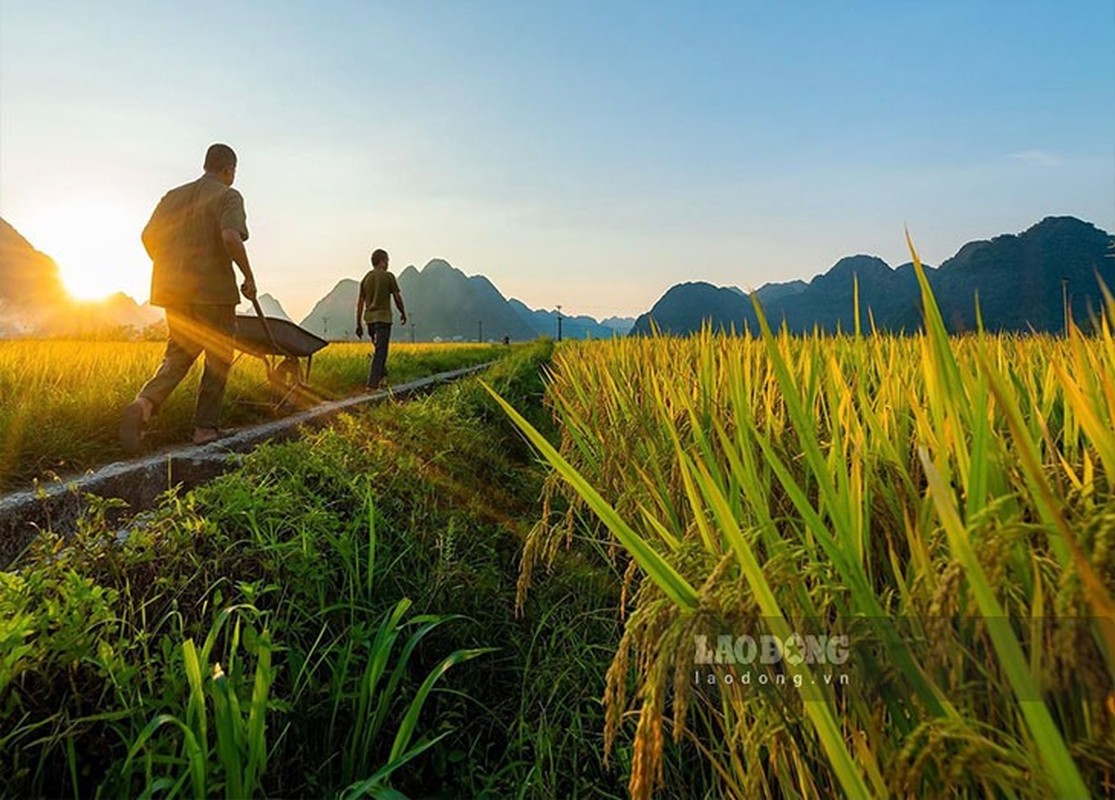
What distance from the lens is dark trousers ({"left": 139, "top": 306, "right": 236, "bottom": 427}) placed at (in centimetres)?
390

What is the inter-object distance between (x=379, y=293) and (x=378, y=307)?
0.21 metres

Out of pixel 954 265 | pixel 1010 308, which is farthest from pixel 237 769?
pixel 954 265

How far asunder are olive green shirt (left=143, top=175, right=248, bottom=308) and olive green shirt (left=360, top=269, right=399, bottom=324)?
3962 mm

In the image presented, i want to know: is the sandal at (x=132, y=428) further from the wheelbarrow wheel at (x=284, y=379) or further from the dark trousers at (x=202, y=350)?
the wheelbarrow wheel at (x=284, y=379)

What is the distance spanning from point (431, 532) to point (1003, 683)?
1952mm

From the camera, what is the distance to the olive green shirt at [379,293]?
8.09 meters

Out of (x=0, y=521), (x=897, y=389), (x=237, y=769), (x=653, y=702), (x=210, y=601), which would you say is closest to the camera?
(x=653, y=702)

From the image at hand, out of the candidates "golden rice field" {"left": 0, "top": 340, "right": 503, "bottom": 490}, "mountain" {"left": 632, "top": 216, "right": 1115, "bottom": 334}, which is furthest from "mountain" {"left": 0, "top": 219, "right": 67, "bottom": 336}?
"golden rice field" {"left": 0, "top": 340, "right": 503, "bottom": 490}

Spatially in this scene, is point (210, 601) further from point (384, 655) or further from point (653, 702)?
point (653, 702)

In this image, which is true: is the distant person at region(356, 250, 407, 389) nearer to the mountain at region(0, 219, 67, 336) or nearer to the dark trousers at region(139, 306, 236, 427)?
the dark trousers at region(139, 306, 236, 427)

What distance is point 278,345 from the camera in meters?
4.80

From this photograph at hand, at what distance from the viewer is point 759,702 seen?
33.8 inches

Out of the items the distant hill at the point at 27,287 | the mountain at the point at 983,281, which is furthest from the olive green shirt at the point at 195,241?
the distant hill at the point at 27,287

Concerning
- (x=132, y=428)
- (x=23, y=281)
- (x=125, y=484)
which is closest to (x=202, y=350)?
(x=132, y=428)
